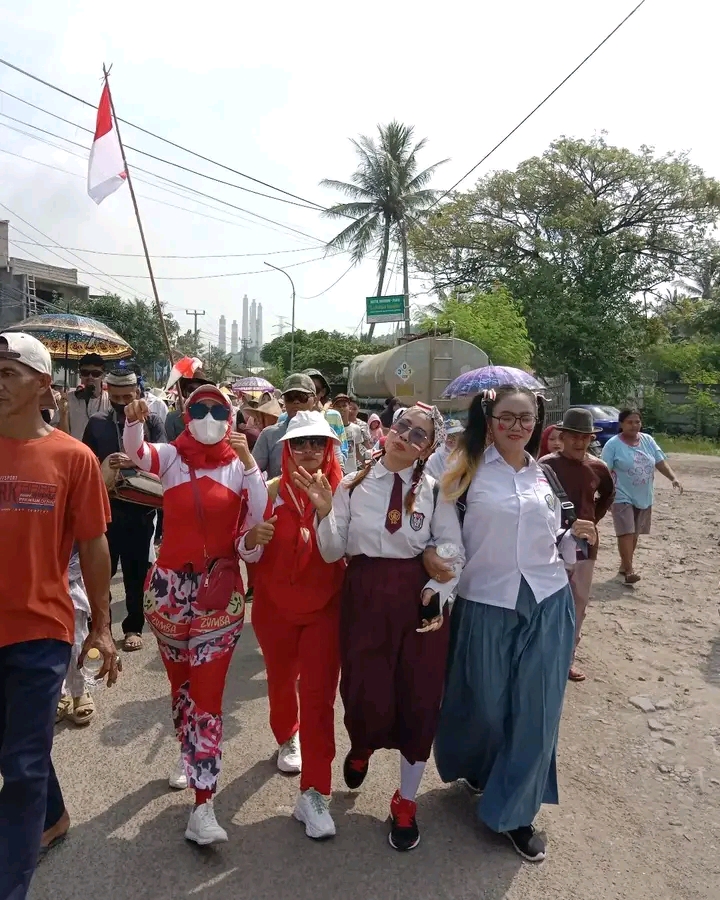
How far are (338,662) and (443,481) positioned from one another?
886 mm

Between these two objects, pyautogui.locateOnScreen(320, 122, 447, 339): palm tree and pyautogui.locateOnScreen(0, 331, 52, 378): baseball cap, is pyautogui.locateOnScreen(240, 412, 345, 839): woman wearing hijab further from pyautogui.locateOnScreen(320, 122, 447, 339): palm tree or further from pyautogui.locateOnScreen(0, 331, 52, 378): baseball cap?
pyautogui.locateOnScreen(320, 122, 447, 339): palm tree

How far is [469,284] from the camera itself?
2522 cm

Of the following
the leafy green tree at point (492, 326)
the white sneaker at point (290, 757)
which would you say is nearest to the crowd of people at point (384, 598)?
the white sneaker at point (290, 757)

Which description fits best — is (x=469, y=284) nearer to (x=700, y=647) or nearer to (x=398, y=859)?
(x=700, y=647)

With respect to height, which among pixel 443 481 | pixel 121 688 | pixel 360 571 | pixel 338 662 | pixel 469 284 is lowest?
pixel 121 688

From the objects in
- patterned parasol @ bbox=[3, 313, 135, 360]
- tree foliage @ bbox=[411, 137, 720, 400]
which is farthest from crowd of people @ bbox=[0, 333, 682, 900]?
tree foliage @ bbox=[411, 137, 720, 400]

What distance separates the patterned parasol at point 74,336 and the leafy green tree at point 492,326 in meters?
9.05

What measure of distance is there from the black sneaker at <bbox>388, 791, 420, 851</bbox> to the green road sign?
78.7 feet

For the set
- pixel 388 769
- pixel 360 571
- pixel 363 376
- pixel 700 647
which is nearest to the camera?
pixel 360 571

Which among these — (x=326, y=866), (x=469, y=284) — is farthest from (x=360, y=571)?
(x=469, y=284)

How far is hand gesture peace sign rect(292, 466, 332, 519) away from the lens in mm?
2807

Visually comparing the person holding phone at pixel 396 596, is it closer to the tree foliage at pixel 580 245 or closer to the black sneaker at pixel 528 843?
the black sneaker at pixel 528 843

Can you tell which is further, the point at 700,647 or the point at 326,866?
the point at 700,647

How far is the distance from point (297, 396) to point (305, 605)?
6.06 ft
